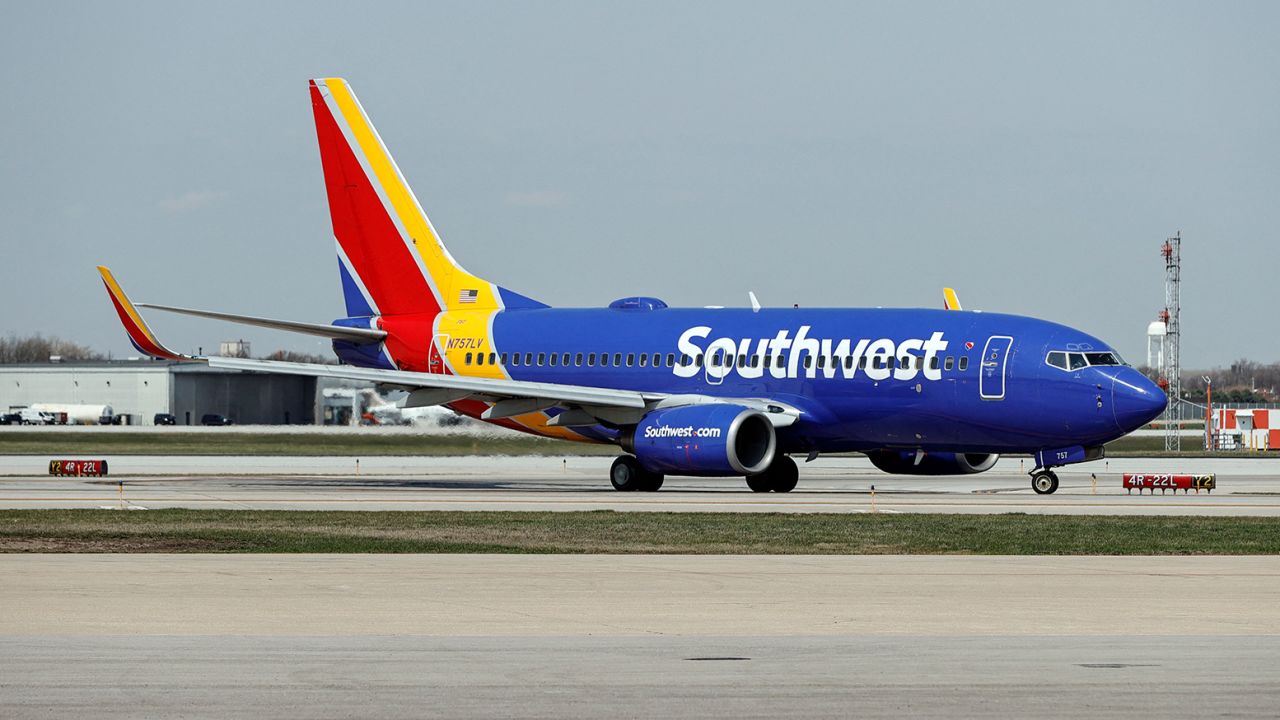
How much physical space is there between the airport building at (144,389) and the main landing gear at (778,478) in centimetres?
5491

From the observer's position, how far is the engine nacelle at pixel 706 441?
127 feet

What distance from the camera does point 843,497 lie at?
38.5 metres

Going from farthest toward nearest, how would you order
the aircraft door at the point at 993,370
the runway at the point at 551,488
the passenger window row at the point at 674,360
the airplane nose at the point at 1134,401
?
the passenger window row at the point at 674,360
the aircraft door at the point at 993,370
the airplane nose at the point at 1134,401
the runway at the point at 551,488

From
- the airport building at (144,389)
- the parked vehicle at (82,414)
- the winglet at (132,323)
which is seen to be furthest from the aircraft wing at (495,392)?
the parked vehicle at (82,414)

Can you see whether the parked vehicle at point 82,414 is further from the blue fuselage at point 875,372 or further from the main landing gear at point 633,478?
the main landing gear at point 633,478

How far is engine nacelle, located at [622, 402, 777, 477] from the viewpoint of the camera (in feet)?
127

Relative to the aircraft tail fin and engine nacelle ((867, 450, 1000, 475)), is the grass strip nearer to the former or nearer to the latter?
engine nacelle ((867, 450, 1000, 475))

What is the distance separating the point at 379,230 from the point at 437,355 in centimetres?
418

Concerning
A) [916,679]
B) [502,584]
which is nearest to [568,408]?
[502,584]

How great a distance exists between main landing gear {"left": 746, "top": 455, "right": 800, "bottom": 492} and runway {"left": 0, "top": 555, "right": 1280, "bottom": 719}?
19085 mm

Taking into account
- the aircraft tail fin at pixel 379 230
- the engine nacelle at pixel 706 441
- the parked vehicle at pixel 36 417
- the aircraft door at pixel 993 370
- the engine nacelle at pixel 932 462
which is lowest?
the parked vehicle at pixel 36 417

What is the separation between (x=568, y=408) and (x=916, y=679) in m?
29.7

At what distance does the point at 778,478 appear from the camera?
42156 mm

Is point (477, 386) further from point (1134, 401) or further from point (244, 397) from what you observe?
point (244, 397)
